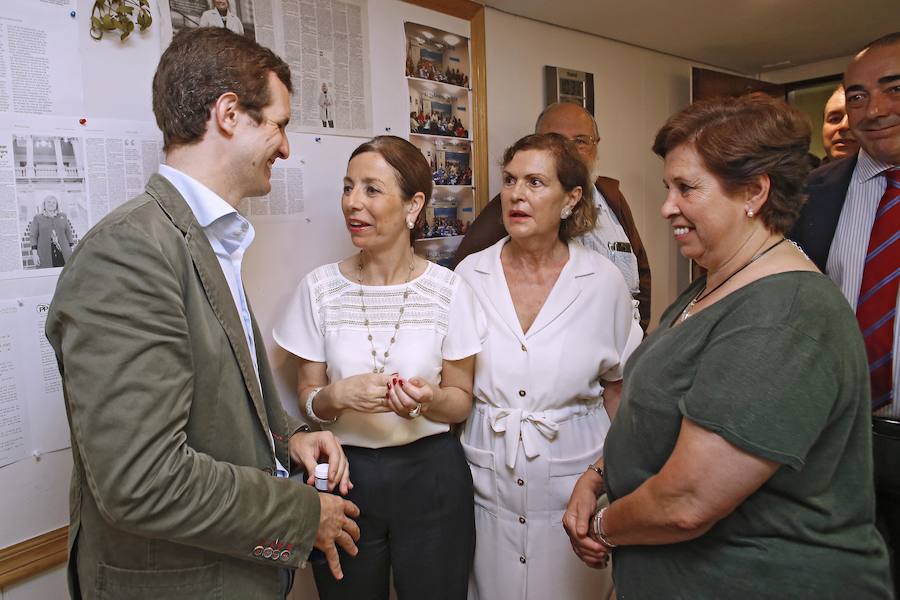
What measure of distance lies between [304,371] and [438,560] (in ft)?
2.10

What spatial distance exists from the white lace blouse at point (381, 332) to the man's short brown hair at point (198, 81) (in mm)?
650

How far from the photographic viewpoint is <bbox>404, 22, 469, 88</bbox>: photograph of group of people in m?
2.20

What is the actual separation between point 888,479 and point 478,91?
6.39 ft

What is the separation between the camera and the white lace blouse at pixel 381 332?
5.16 feet

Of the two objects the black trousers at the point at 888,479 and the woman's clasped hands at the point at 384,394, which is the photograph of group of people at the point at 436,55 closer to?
the woman's clasped hands at the point at 384,394

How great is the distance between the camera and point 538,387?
65.9 inches

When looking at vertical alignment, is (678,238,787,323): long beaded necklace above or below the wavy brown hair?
below

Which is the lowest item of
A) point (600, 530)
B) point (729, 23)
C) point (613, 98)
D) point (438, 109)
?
point (600, 530)

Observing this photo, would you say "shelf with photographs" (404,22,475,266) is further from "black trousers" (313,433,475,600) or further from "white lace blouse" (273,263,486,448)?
"black trousers" (313,433,475,600)

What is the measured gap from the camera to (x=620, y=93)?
3.29 m

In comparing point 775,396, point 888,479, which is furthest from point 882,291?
point 775,396

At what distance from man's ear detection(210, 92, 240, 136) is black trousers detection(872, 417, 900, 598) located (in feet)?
5.20

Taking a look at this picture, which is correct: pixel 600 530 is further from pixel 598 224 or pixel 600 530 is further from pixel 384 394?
pixel 598 224

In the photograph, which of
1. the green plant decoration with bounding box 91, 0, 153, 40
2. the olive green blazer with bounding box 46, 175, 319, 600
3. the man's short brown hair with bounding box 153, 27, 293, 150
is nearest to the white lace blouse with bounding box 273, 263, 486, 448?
the olive green blazer with bounding box 46, 175, 319, 600
